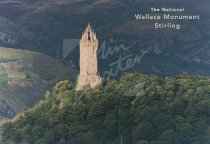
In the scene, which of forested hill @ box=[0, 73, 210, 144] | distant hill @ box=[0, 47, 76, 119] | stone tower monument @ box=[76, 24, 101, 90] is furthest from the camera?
distant hill @ box=[0, 47, 76, 119]

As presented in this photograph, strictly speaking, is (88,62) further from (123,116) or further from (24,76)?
(24,76)

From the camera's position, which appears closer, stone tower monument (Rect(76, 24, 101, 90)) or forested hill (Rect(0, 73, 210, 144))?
forested hill (Rect(0, 73, 210, 144))

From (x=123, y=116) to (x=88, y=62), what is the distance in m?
7.48

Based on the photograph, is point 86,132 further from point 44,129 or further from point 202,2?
point 202,2

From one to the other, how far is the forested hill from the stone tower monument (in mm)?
827

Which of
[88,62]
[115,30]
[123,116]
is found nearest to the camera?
[123,116]

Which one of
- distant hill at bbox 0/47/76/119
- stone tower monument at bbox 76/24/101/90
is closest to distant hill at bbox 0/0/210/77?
stone tower monument at bbox 76/24/101/90

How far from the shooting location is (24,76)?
71625 millimetres

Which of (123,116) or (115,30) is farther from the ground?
(115,30)

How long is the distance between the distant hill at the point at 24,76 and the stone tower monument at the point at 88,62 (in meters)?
1.87

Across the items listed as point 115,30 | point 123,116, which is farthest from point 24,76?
point 123,116

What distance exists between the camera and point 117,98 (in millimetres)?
60219

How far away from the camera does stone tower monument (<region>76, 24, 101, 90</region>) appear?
63.1 meters

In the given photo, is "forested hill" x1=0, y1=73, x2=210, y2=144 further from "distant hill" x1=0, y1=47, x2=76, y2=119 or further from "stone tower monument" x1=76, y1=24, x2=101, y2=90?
"distant hill" x1=0, y1=47, x2=76, y2=119
